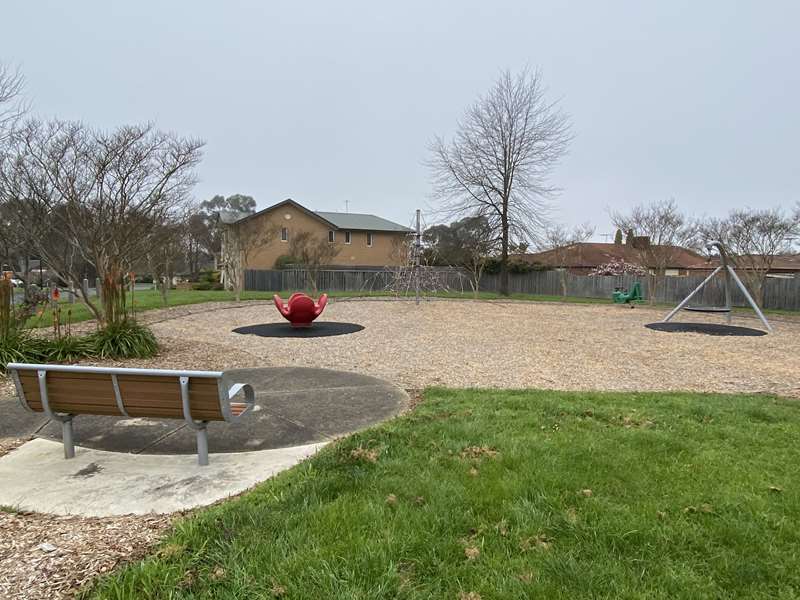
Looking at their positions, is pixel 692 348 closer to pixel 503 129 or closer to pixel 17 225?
pixel 17 225

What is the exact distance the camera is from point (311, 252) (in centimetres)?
3397

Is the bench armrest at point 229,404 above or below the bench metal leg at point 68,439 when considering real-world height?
above

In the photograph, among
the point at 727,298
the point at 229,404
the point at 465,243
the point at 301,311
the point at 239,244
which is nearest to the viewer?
the point at 229,404

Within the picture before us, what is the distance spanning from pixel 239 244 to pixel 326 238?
1405 centimetres

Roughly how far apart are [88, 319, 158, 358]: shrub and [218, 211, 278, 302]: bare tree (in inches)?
519

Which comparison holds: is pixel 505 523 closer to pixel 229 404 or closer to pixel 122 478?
pixel 229 404

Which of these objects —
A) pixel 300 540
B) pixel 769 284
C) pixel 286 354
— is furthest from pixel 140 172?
pixel 769 284

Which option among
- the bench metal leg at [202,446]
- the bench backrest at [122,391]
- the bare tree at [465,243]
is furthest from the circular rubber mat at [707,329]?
the bare tree at [465,243]

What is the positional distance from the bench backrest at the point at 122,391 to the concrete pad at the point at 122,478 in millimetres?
383

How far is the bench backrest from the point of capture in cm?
330

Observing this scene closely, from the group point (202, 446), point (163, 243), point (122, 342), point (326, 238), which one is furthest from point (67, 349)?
point (326, 238)

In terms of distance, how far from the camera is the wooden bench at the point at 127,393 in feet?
10.8

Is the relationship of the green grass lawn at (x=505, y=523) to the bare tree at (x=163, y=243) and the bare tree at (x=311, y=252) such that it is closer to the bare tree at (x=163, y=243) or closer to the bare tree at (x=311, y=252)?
the bare tree at (x=163, y=243)

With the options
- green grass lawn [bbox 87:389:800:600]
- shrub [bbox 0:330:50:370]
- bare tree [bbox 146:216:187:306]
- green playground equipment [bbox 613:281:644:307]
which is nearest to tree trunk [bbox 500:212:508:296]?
green playground equipment [bbox 613:281:644:307]
